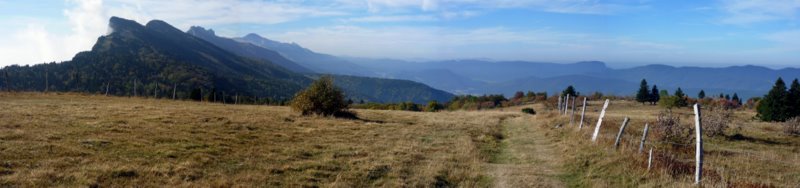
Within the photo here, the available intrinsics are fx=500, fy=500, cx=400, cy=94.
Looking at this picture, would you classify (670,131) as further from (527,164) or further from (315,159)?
(315,159)

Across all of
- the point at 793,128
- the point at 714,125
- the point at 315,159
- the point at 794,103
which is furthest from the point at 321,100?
Result: the point at 794,103

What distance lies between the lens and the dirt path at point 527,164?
40.1 feet

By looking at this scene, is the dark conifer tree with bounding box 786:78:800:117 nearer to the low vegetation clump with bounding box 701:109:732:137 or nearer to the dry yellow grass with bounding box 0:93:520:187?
the low vegetation clump with bounding box 701:109:732:137

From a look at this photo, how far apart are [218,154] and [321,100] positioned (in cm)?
1642

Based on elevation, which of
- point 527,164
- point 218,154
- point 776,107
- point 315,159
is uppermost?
point 776,107

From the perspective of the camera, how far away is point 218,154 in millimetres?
14070

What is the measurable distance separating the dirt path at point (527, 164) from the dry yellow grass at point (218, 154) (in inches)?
21.5

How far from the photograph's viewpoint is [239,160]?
13.4 meters

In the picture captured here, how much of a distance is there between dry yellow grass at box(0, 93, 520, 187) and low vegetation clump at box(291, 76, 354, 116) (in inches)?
314

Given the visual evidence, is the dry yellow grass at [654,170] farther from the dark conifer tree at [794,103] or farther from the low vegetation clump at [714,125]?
the dark conifer tree at [794,103]

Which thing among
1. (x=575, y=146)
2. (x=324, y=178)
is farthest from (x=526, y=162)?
(x=324, y=178)

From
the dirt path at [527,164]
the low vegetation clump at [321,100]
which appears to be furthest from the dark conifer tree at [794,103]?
the low vegetation clump at [321,100]

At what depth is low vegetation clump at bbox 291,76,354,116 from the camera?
30484mm

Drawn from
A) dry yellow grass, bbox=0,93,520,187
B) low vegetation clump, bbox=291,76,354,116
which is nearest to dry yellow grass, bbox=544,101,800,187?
dry yellow grass, bbox=0,93,520,187
